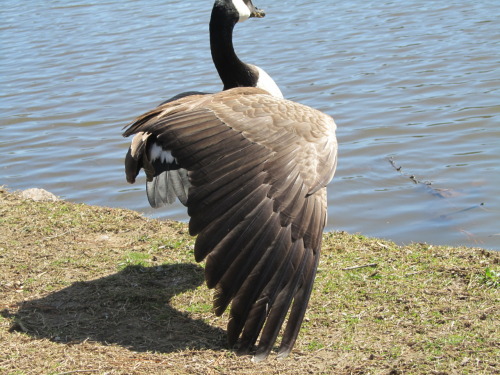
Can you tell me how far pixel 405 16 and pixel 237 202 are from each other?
1186 centimetres

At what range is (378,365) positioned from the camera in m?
3.67

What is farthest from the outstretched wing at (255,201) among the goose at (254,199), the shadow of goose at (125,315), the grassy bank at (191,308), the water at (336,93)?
the water at (336,93)

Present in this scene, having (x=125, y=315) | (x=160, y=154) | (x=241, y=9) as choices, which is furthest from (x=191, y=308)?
(x=241, y=9)

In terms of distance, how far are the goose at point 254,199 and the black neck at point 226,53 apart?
4.48ft

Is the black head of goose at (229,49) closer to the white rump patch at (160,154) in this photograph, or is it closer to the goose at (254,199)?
the goose at (254,199)

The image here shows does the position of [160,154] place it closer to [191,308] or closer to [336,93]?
[191,308]

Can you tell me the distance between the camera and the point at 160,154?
459cm

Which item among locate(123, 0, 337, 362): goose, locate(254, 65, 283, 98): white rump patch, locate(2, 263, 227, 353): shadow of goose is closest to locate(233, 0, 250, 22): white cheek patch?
locate(254, 65, 283, 98): white rump patch

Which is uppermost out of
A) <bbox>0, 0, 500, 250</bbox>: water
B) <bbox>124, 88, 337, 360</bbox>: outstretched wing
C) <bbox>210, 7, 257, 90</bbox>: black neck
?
<bbox>210, 7, 257, 90</bbox>: black neck

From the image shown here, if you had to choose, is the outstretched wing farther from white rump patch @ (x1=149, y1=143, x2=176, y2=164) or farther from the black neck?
the black neck

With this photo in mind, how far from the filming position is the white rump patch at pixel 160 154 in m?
4.53

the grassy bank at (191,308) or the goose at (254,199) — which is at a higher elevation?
the goose at (254,199)

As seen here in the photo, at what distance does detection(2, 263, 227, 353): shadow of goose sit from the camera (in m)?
4.03

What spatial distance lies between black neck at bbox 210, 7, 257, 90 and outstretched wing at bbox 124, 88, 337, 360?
1515 millimetres
